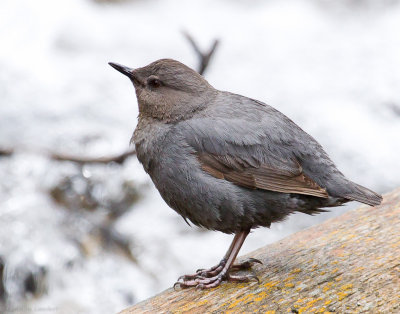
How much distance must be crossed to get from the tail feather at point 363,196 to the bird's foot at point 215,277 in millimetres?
672

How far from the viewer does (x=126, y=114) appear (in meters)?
9.91

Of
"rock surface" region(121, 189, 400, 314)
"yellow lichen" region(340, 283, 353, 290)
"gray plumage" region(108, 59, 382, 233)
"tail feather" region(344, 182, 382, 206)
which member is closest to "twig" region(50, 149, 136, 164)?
"rock surface" region(121, 189, 400, 314)

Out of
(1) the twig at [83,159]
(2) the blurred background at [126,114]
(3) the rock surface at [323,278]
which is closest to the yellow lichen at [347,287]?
(3) the rock surface at [323,278]

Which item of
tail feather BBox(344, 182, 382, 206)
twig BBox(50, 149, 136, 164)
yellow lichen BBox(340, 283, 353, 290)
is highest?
twig BBox(50, 149, 136, 164)

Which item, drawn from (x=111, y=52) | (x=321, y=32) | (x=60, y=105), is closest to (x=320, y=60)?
(x=321, y=32)

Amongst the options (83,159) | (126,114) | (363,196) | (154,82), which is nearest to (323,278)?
(363,196)

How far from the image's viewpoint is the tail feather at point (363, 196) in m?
3.57

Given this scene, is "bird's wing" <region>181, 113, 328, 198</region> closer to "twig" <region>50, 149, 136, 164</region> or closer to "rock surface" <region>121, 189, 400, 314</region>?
"rock surface" <region>121, 189, 400, 314</region>

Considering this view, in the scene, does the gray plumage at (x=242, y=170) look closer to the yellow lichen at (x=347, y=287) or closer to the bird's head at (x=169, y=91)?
the bird's head at (x=169, y=91)

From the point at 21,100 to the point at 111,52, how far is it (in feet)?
6.26

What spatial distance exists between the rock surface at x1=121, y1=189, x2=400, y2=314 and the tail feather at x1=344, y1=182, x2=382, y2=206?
9.5 inches

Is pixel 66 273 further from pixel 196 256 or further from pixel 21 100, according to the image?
pixel 21 100

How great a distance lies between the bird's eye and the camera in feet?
13.9

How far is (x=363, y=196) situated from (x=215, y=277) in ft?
3.02
